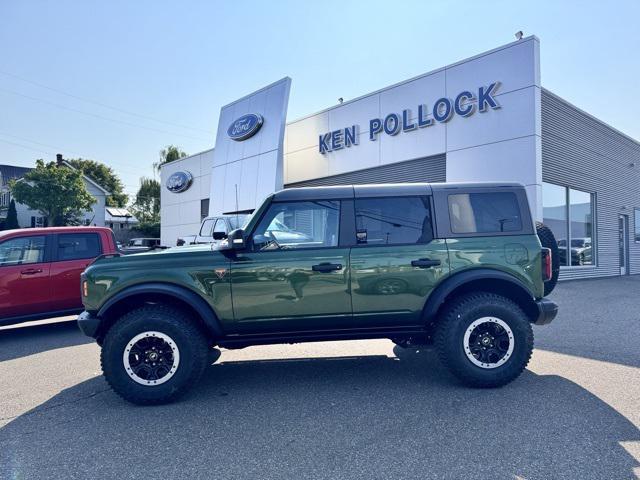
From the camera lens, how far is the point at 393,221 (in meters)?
4.26

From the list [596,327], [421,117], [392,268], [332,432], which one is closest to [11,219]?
[421,117]

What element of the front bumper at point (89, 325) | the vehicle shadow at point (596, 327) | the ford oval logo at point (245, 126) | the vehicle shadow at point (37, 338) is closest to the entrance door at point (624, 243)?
the vehicle shadow at point (596, 327)

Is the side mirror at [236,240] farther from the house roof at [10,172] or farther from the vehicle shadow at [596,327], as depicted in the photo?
the house roof at [10,172]

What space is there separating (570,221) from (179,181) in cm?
1930

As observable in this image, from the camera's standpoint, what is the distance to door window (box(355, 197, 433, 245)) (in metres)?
4.20

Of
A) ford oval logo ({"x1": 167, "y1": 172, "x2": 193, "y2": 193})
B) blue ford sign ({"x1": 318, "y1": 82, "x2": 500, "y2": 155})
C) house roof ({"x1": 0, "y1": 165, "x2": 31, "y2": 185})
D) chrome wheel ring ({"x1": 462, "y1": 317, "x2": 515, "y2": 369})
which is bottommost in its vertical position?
chrome wheel ring ({"x1": 462, "y1": 317, "x2": 515, "y2": 369})

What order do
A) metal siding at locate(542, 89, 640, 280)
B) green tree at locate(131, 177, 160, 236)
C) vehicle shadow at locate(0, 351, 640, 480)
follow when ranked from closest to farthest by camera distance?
vehicle shadow at locate(0, 351, 640, 480)
metal siding at locate(542, 89, 640, 280)
green tree at locate(131, 177, 160, 236)

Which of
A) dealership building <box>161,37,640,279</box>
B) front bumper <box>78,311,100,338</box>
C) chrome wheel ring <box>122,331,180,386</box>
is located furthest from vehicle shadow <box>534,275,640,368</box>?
front bumper <box>78,311,100,338</box>

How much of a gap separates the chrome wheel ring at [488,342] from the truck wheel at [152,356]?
2505 millimetres

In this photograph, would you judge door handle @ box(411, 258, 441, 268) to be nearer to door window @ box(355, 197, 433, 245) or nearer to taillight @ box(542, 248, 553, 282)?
door window @ box(355, 197, 433, 245)

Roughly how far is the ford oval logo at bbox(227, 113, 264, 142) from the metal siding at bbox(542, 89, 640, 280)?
33.2ft

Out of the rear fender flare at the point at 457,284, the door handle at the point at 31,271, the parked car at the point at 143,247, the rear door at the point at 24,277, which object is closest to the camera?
the rear fender flare at the point at 457,284

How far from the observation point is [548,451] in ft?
9.47

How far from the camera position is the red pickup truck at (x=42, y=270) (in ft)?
21.9
